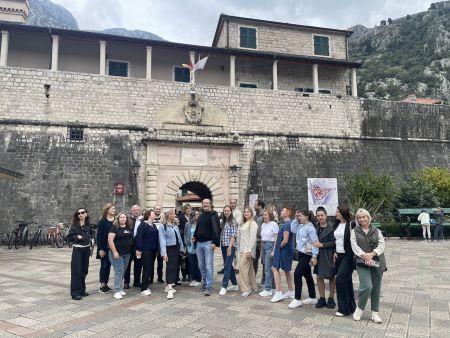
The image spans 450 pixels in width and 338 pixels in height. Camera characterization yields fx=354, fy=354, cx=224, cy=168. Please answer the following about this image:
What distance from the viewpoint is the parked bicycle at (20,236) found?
1373 centimetres

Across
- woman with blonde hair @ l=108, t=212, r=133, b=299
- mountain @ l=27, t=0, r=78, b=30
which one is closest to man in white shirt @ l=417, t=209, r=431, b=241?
woman with blonde hair @ l=108, t=212, r=133, b=299

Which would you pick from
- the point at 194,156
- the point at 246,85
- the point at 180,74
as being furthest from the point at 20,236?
the point at 246,85

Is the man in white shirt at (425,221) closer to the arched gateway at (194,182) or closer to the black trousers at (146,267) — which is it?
the arched gateway at (194,182)

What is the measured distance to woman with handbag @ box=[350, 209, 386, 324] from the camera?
16.4 feet

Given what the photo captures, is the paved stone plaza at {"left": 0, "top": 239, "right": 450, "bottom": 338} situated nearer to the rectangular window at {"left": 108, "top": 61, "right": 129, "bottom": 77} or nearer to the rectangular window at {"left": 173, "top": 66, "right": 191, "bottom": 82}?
the rectangular window at {"left": 108, "top": 61, "right": 129, "bottom": 77}

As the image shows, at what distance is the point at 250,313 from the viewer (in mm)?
5469

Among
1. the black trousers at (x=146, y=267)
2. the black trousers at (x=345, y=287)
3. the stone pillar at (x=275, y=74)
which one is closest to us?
the black trousers at (x=345, y=287)

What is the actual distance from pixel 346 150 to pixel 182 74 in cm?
1125

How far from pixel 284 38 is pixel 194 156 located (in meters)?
12.6

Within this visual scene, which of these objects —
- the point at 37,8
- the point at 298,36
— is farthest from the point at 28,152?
the point at 37,8

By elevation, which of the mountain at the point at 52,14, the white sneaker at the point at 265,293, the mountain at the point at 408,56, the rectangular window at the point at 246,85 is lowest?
the white sneaker at the point at 265,293

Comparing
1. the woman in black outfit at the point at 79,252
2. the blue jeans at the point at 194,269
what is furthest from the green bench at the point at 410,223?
the woman in black outfit at the point at 79,252

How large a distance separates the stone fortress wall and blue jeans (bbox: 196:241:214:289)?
10.3 m

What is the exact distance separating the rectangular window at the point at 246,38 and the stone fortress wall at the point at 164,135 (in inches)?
234
